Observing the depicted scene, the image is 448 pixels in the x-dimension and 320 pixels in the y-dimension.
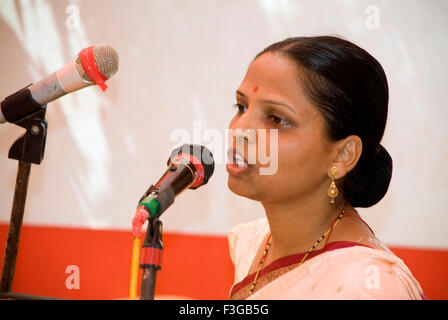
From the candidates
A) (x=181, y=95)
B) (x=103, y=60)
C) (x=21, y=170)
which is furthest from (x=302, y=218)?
(x=181, y=95)

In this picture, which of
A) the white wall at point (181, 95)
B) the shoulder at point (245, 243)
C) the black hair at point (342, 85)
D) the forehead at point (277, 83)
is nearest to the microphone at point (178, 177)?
the forehead at point (277, 83)

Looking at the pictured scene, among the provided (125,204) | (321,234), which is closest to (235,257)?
(321,234)

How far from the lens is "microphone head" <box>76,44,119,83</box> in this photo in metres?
1.46

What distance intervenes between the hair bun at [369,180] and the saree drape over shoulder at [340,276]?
250mm

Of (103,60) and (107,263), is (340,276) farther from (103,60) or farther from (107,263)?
(107,263)

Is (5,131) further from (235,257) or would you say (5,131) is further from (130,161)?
(235,257)

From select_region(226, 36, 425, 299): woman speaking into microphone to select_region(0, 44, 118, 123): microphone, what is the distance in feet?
1.56

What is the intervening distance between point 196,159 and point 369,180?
72 cm

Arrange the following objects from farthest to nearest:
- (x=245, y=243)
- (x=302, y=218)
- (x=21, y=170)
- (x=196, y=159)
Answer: (x=245, y=243), (x=21, y=170), (x=302, y=218), (x=196, y=159)

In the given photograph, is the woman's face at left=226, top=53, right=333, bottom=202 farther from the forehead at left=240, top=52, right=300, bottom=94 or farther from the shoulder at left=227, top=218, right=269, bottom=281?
the shoulder at left=227, top=218, right=269, bottom=281

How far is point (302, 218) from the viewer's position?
4.66ft

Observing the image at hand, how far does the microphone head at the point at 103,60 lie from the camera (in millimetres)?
1457

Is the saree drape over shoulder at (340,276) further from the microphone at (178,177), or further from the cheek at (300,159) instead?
the microphone at (178,177)
